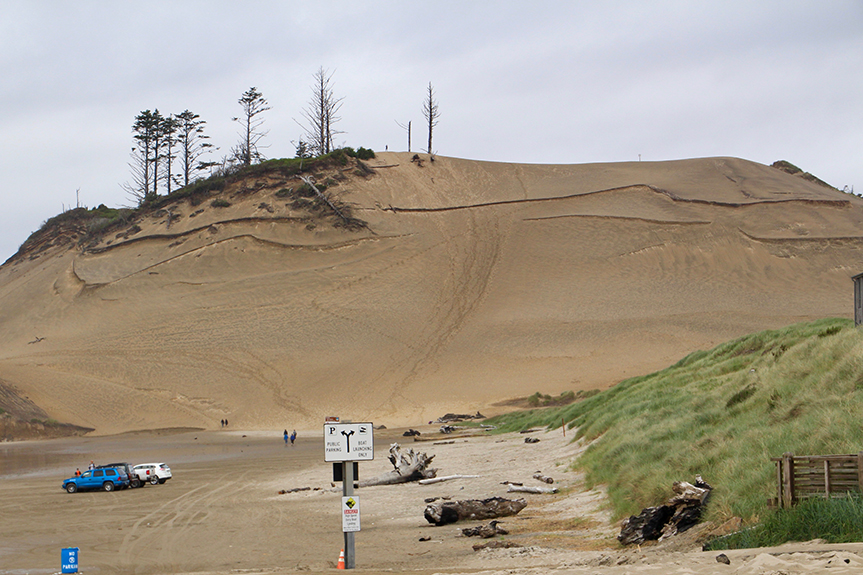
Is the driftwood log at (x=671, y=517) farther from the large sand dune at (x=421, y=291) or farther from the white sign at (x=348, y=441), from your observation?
the large sand dune at (x=421, y=291)

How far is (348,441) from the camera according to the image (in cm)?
922

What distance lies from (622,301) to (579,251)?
9329 mm

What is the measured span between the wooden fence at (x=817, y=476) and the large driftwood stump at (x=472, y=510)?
6.14 metres

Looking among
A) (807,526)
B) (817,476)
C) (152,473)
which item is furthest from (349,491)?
(152,473)

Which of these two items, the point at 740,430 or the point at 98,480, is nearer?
the point at 740,430

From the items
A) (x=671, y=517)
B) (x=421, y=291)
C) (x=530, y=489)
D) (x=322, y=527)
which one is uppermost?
(x=421, y=291)

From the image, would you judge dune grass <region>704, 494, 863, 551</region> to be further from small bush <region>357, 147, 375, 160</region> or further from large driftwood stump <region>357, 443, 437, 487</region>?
small bush <region>357, 147, 375, 160</region>

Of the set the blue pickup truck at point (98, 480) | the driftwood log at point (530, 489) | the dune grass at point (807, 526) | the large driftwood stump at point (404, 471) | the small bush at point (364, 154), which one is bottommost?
the blue pickup truck at point (98, 480)

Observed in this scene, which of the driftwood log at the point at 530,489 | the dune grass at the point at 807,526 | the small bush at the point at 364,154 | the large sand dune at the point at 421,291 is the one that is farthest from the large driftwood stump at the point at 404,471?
the small bush at the point at 364,154

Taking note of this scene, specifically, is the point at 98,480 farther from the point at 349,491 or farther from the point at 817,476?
the point at 817,476

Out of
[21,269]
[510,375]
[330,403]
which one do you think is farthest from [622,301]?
[21,269]

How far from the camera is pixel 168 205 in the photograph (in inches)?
2835

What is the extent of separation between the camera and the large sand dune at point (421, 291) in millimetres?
44500

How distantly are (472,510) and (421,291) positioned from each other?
45581 millimetres
